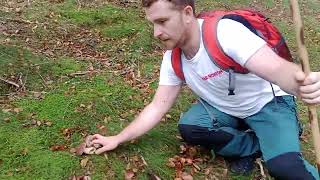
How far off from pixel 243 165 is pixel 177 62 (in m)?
1.10

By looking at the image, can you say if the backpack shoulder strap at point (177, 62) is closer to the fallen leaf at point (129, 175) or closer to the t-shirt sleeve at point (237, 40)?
the t-shirt sleeve at point (237, 40)

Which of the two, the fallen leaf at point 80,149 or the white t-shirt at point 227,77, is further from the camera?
the fallen leaf at point 80,149

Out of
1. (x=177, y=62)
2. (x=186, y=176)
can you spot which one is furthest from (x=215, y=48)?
(x=186, y=176)

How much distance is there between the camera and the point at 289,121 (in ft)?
12.9

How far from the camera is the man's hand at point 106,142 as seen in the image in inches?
160

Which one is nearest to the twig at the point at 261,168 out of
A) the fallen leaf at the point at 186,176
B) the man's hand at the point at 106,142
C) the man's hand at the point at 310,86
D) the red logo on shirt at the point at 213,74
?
the fallen leaf at the point at 186,176

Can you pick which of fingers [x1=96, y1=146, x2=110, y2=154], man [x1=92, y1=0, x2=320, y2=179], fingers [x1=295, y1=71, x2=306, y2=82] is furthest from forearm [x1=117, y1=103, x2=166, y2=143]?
fingers [x1=295, y1=71, x2=306, y2=82]

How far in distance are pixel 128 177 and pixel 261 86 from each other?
129 centimetres

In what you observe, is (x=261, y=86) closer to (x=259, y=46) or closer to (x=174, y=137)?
(x=259, y=46)

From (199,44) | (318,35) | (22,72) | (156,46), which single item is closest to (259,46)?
(199,44)

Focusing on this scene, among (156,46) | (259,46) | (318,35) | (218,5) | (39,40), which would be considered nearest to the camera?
(259,46)

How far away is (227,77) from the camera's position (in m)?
3.61

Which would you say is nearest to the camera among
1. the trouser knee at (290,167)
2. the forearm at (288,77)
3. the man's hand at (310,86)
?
the man's hand at (310,86)

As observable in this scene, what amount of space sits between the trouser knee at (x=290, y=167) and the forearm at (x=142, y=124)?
1000 mm
